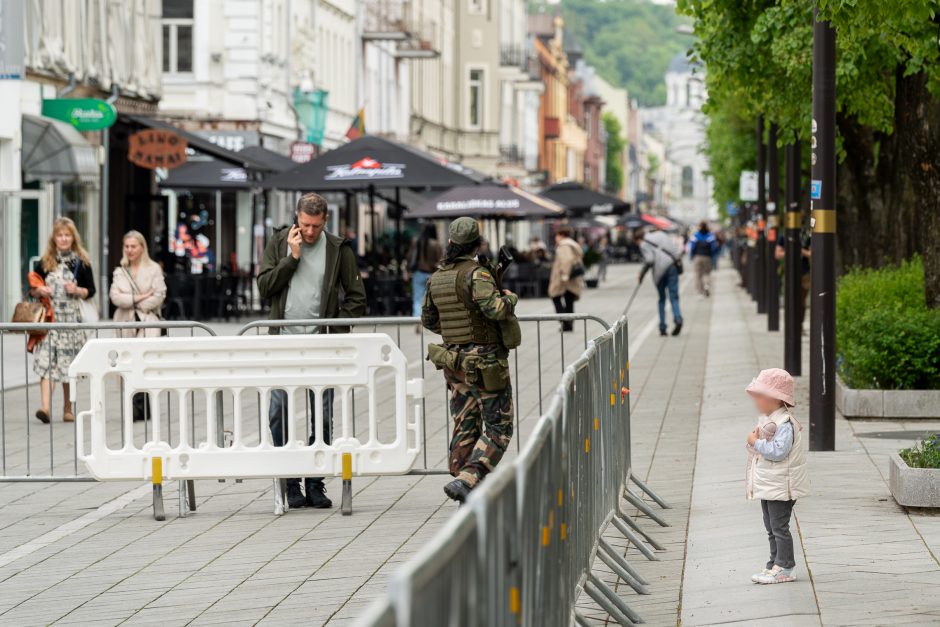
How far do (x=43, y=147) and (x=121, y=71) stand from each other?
646cm

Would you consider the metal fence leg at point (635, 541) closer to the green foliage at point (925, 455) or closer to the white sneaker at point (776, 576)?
the white sneaker at point (776, 576)

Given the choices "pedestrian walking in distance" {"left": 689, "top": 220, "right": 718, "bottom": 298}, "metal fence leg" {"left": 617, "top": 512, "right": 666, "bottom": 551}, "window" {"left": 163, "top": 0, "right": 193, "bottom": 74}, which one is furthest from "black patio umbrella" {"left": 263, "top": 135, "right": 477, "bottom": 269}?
"metal fence leg" {"left": 617, "top": 512, "right": 666, "bottom": 551}

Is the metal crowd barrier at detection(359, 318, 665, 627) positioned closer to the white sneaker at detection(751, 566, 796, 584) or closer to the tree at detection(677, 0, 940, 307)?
the white sneaker at detection(751, 566, 796, 584)

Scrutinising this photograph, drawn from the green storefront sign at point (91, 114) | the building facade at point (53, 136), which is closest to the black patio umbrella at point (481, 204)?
the building facade at point (53, 136)

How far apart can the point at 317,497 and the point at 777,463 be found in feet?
12.5

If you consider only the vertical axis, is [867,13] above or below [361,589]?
above

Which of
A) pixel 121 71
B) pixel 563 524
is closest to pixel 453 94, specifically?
pixel 121 71

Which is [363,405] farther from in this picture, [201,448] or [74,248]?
[201,448]

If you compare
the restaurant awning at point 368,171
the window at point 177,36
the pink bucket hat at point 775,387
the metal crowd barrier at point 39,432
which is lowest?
the metal crowd barrier at point 39,432

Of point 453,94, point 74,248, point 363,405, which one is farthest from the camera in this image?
point 453,94

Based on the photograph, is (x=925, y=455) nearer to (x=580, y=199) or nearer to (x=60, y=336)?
(x=60, y=336)

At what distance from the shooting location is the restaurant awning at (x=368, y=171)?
28.9 meters

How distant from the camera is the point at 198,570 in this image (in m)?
8.78

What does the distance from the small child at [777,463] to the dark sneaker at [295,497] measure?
3724 mm
